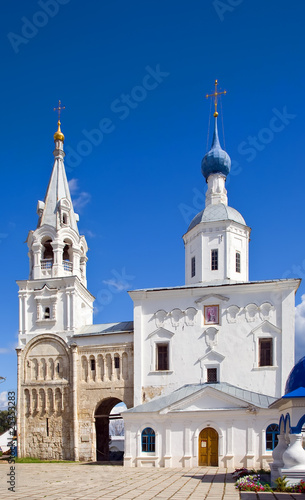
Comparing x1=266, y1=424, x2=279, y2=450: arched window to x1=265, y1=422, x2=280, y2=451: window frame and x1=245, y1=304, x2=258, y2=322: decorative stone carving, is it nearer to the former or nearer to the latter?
x1=265, y1=422, x2=280, y2=451: window frame

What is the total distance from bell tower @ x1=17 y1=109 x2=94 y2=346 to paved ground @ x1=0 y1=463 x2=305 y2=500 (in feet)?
29.3

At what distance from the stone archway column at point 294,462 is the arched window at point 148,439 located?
391 inches

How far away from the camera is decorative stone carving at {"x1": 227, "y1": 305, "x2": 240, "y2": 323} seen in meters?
26.1

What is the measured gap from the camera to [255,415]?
22.8 metres

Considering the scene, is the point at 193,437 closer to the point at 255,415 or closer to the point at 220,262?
the point at 255,415

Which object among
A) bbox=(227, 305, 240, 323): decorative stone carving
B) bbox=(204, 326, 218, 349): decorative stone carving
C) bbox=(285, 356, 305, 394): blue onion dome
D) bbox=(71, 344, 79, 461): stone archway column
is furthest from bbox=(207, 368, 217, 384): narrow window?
bbox=(285, 356, 305, 394): blue onion dome

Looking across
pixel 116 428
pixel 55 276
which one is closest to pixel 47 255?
pixel 55 276

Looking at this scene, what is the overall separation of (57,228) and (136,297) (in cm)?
636

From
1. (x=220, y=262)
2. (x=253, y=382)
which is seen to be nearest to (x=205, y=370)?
(x=253, y=382)

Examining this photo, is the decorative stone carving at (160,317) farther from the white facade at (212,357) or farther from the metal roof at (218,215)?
the metal roof at (218,215)

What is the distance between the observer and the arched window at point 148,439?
2403 centimetres

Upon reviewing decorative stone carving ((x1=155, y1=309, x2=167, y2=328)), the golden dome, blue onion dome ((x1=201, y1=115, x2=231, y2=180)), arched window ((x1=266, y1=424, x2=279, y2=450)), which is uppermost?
the golden dome

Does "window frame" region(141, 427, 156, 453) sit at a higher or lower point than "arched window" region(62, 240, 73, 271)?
lower

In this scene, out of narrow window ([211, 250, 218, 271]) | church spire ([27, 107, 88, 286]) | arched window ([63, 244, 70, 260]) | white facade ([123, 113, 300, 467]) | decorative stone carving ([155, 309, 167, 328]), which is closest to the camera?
white facade ([123, 113, 300, 467])
